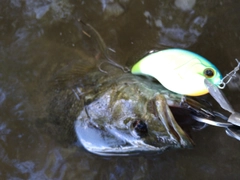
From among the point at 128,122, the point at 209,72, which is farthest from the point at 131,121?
the point at 209,72

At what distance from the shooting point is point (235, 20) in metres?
3.47

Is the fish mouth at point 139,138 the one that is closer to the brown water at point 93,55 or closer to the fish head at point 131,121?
the fish head at point 131,121

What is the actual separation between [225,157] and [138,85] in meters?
1.13

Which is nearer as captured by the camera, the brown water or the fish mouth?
the fish mouth

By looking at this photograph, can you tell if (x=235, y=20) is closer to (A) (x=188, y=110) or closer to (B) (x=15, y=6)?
(A) (x=188, y=110)

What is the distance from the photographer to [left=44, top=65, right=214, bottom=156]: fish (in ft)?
8.08

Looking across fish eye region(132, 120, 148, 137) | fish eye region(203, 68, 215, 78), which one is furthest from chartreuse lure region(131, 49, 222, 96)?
fish eye region(132, 120, 148, 137)

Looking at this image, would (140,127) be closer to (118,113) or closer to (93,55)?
(118,113)

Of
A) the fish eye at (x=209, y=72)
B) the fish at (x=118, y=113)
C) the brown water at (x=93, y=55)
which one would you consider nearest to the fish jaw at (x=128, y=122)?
the fish at (x=118, y=113)

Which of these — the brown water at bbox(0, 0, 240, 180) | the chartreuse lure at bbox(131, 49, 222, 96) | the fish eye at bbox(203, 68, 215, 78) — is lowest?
the brown water at bbox(0, 0, 240, 180)

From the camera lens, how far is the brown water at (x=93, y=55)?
10.7ft

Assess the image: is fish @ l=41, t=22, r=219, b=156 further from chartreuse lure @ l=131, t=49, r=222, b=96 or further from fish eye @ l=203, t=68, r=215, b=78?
fish eye @ l=203, t=68, r=215, b=78

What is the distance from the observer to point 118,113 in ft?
8.70

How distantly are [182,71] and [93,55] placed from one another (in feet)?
3.71
